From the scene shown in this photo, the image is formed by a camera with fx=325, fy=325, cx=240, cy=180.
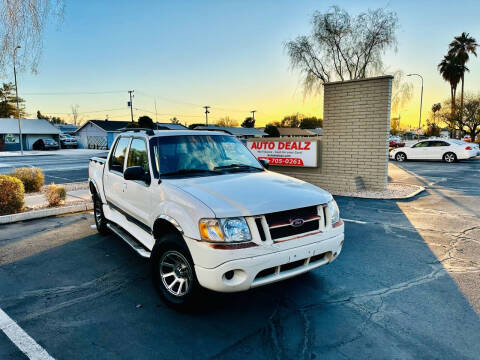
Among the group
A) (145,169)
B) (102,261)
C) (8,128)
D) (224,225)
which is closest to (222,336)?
(224,225)

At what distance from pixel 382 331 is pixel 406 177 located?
1305cm

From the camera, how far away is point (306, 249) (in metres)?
3.21

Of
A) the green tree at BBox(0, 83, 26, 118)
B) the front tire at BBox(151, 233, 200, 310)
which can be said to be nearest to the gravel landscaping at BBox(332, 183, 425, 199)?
the front tire at BBox(151, 233, 200, 310)

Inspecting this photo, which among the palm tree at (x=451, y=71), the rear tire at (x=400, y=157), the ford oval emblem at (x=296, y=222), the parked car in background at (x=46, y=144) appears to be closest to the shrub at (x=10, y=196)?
the ford oval emblem at (x=296, y=222)

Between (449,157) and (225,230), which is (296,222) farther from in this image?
(449,157)

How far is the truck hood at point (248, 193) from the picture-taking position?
9.94 feet

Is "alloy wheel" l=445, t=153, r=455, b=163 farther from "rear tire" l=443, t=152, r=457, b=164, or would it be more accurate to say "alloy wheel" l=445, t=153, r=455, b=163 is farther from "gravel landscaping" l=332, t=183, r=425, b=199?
"gravel landscaping" l=332, t=183, r=425, b=199

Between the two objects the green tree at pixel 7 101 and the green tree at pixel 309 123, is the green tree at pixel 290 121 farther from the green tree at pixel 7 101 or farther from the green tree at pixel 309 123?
the green tree at pixel 7 101

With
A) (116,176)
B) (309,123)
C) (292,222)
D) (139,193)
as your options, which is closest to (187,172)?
(139,193)

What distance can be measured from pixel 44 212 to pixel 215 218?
21.1 feet

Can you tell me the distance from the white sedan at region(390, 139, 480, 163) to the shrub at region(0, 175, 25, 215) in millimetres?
23141

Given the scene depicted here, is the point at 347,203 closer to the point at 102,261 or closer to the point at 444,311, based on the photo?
the point at 444,311

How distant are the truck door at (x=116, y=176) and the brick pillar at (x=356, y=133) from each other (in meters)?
7.54

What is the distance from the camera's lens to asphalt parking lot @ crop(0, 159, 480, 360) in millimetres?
2857
